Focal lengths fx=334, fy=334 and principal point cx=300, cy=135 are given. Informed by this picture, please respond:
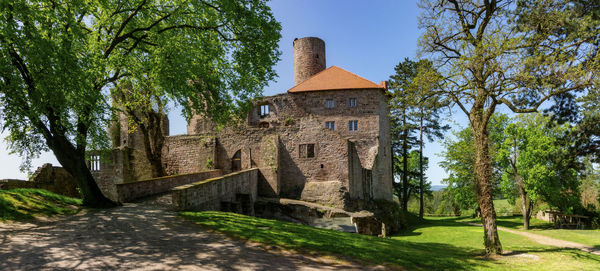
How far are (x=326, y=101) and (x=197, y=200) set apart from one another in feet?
66.2

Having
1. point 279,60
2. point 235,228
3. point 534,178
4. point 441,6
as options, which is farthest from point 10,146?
point 534,178

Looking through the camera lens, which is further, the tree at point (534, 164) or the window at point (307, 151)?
the tree at point (534, 164)

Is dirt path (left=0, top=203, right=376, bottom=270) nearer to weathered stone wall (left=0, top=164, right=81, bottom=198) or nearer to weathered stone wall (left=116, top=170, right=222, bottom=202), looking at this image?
weathered stone wall (left=116, top=170, right=222, bottom=202)

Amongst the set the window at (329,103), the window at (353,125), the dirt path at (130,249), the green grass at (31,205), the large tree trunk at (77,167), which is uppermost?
the window at (329,103)

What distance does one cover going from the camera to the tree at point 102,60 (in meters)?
8.58

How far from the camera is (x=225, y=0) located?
12453mm

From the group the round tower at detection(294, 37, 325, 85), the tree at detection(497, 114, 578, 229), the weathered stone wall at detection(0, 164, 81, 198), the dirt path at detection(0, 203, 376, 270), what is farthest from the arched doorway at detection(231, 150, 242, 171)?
the tree at detection(497, 114, 578, 229)

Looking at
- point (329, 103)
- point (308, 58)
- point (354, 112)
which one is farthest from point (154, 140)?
point (308, 58)

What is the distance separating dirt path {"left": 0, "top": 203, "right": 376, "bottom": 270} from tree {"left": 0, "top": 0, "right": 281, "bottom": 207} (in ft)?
10.6

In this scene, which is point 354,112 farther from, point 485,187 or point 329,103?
point 485,187

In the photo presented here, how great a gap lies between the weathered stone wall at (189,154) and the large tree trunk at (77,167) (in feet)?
40.0

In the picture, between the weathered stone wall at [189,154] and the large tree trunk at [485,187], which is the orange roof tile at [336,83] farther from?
the large tree trunk at [485,187]

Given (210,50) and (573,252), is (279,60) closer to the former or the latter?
(210,50)

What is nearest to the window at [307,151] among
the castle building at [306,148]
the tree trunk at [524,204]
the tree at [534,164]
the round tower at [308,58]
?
the castle building at [306,148]
